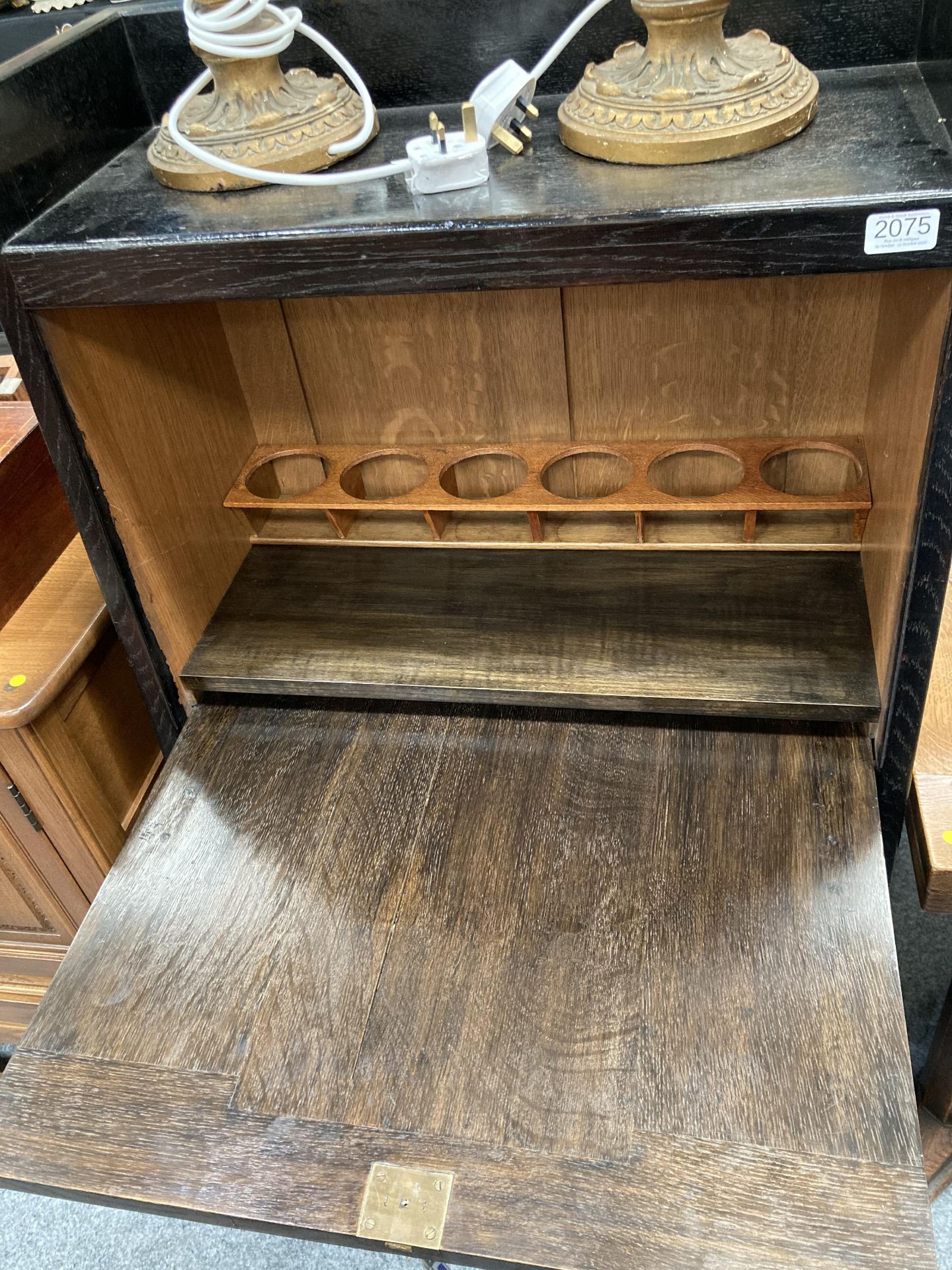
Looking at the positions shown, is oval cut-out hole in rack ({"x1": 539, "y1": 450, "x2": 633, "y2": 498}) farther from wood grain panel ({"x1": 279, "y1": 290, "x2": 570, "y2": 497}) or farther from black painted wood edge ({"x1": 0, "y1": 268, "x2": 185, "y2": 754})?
black painted wood edge ({"x1": 0, "y1": 268, "x2": 185, "y2": 754})

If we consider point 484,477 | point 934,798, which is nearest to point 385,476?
point 484,477

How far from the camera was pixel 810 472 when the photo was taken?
3.61ft

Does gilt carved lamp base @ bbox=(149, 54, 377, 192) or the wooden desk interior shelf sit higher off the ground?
gilt carved lamp base @ bbox=(149, 54, 377, 192)

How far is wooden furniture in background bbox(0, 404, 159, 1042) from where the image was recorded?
1094mm

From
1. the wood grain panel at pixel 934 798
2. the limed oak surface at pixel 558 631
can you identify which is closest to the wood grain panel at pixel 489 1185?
the wood grain panel at pixel 934 798

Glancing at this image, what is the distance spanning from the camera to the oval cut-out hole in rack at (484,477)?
45.8 inches

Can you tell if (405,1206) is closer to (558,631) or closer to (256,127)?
(558,631)

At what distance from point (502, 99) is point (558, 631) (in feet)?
1.56

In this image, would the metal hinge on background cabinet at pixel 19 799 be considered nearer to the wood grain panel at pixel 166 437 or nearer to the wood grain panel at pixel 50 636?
the wood grain panel at pixel 50 636

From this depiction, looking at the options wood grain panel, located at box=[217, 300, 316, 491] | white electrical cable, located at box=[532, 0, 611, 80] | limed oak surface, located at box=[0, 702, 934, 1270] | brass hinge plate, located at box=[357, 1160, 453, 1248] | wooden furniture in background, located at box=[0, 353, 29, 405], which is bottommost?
limed oak surface, located at box=[0, 702, 934, 1270]

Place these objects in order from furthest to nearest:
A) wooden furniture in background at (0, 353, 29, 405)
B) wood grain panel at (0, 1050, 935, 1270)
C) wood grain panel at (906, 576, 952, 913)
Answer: wooden furniture in background at (0, 353, 29, 405) → wood grain panel at (906, 576, 952, 913) → wood grain panel at (0, 1050, 935, 1270)

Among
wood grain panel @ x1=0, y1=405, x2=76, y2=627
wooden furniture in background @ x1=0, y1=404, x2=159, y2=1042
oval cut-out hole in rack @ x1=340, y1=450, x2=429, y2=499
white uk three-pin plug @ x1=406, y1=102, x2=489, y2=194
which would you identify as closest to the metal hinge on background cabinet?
wooden furniture in background @ x1=0, y1=404, x2=159, y2=1042

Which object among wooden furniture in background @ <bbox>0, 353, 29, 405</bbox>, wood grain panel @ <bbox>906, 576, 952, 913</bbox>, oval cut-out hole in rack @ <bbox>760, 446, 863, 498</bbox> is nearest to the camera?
wood grain panel @ <bbox>906, 576, 952, 913</bbox>

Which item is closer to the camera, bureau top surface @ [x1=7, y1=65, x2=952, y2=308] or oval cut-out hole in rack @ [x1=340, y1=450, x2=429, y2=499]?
bureau top surface @ [x1=7, y1=65, x2=952, y2=308]
